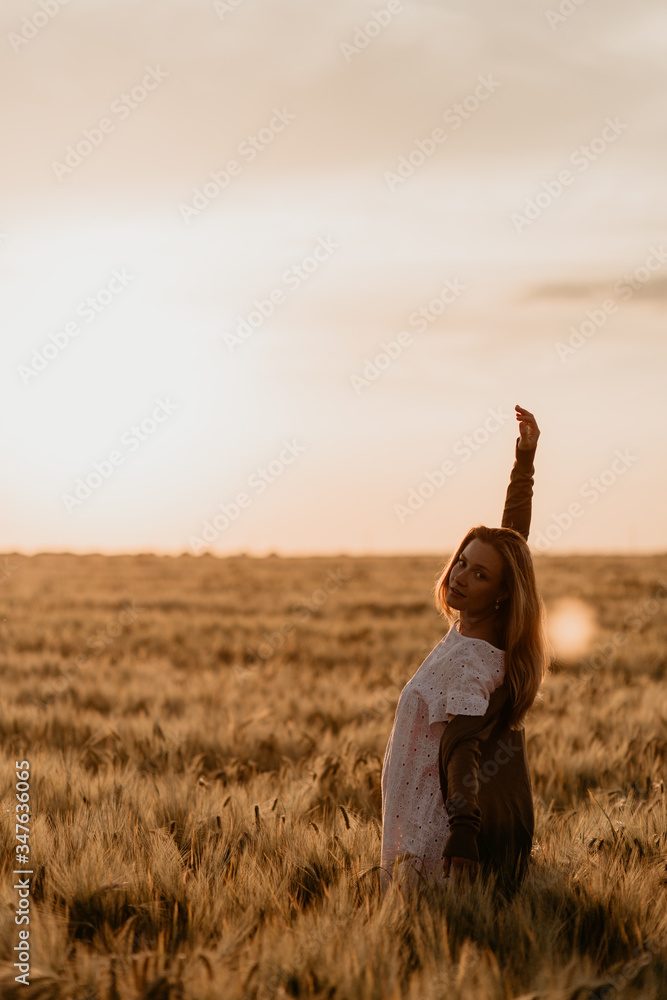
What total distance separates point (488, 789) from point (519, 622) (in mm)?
630

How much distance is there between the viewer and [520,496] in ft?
13.0

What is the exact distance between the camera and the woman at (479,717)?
329cm

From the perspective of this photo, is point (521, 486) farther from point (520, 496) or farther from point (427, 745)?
point (427, 745)

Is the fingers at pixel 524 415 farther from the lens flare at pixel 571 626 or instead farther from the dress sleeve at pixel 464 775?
the lens flare at pixel 571 626

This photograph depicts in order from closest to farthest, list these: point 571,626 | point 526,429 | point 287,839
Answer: point 287,839
point 526,429
point 571,626

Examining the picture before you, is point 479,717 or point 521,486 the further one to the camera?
point 521,486

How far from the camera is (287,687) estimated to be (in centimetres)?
895

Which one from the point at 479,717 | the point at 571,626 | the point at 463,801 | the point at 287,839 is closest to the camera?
the point at 463,801

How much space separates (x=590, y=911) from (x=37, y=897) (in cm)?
187

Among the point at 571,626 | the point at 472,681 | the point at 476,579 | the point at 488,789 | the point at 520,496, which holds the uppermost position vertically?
the point at 520,496

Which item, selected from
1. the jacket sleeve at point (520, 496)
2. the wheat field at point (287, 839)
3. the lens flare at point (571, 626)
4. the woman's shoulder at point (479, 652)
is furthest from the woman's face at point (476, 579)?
the lens flare at point (571, 626)

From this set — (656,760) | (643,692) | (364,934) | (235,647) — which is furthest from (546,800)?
(235,647)

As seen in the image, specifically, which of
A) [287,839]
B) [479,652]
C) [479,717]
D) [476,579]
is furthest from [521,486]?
[287,839]

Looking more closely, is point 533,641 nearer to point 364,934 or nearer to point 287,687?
point 364,934
